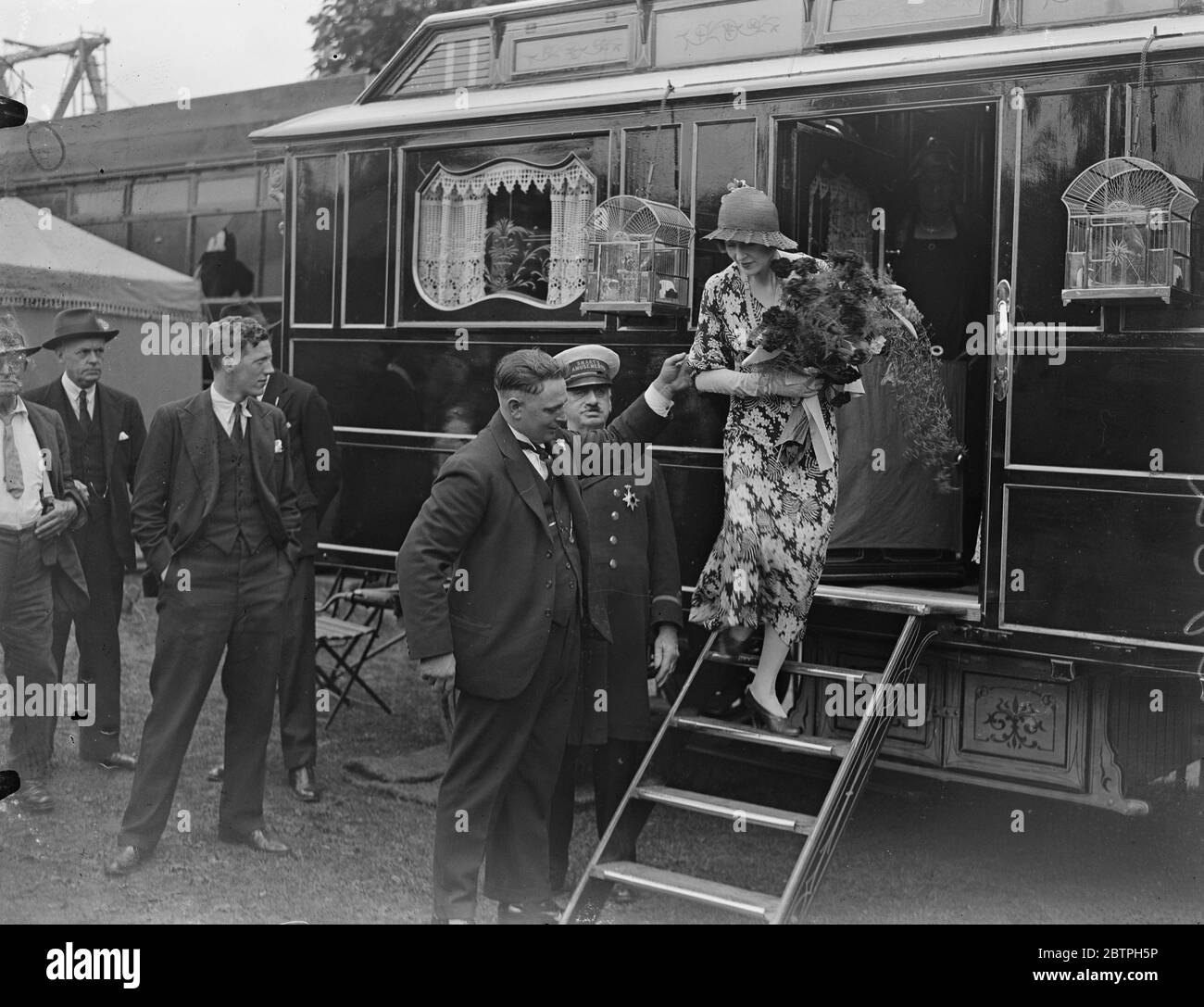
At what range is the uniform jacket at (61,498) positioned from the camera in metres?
6.39

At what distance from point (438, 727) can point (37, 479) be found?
2.99 meters

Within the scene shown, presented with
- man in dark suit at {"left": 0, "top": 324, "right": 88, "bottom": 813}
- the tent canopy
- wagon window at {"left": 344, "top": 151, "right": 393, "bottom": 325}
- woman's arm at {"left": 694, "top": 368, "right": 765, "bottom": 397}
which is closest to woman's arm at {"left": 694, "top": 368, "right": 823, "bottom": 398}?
woman's arm at {"left": 694, "top": 368, "right": 765, "bottom": 397}

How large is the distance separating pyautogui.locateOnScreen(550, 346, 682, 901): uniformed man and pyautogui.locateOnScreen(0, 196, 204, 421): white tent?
624 cm

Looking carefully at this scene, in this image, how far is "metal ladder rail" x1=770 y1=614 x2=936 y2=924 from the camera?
455 cm

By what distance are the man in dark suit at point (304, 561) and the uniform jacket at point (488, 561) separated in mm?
2201

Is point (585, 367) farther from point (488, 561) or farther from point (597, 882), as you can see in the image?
point (597, 882)

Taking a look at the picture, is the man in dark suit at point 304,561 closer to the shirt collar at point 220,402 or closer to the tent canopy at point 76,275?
the shirt collar at point 220,402

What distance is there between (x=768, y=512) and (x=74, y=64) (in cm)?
438

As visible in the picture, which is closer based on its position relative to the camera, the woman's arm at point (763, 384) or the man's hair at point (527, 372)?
the man's hair at point (527, 372)


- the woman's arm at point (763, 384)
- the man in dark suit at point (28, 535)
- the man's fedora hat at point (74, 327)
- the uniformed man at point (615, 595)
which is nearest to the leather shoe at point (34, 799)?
the man in dark suit at point (28, 535)

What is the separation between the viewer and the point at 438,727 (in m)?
8.34

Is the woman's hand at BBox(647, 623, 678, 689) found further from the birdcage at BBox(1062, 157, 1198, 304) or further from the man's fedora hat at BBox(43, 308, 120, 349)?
the man's fedora hat at BBox(43, 308, 120, 349)

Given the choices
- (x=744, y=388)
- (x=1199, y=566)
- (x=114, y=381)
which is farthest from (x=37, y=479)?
(x=114, y=381)

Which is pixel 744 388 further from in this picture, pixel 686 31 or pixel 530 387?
pixel 686 31
